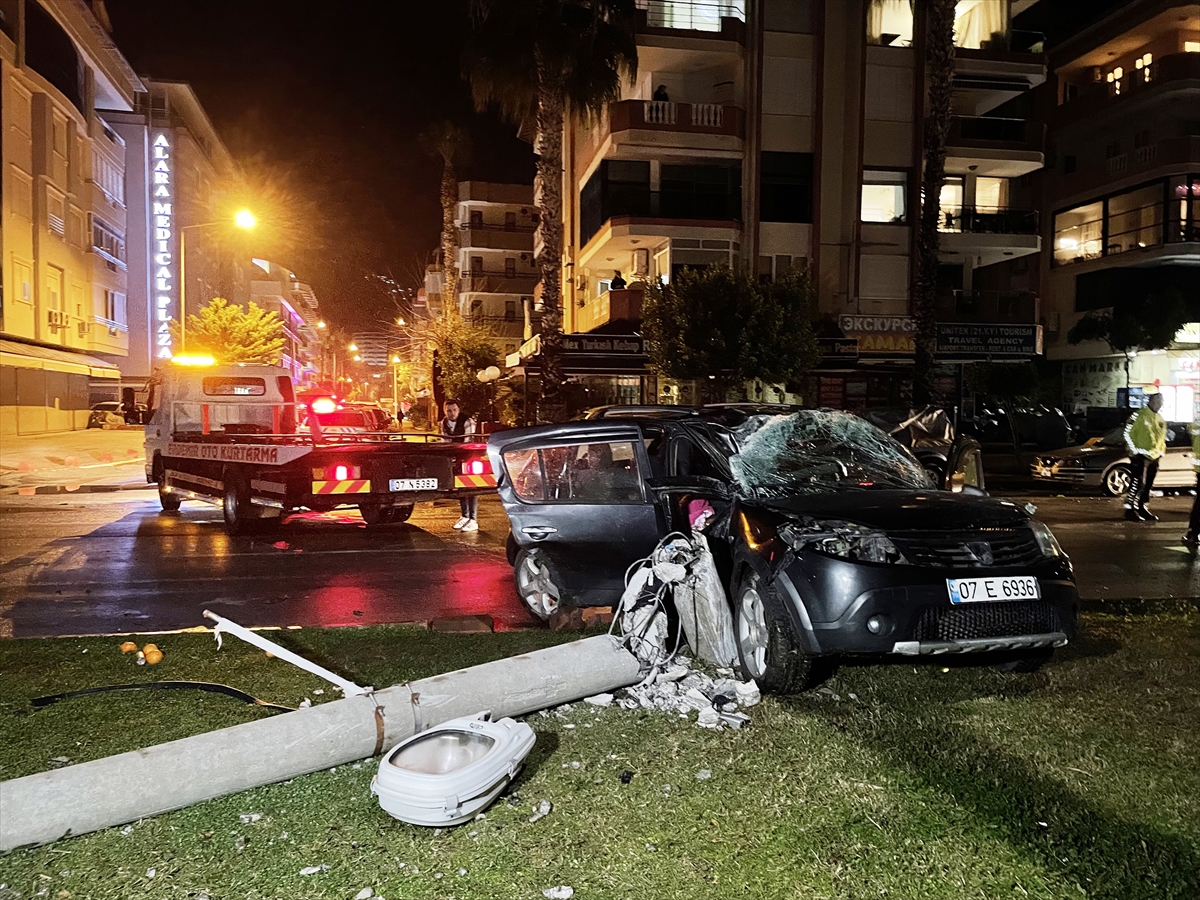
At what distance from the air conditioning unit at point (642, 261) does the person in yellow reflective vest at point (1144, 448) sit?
Answer: 63.7 feet

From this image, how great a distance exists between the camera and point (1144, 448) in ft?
42.4

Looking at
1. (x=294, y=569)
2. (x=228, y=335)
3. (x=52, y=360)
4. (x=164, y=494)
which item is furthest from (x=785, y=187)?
(x=52, y=360)

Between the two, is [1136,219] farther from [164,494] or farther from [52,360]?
[52,360]

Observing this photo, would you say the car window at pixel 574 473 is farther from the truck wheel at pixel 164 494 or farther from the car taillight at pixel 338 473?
the truck wheel at pixel 164 494

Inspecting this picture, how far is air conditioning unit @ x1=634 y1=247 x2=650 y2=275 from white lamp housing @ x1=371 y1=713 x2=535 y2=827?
27.9 metres

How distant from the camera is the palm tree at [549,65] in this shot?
22.2 m

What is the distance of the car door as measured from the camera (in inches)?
249

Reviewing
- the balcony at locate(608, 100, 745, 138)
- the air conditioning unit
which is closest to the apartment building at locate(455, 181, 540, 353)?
the air conditioning unit

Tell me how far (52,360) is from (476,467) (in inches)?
1444

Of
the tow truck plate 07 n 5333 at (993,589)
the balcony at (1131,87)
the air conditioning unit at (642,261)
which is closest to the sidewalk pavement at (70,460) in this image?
the air conditioning unit at (642,261)

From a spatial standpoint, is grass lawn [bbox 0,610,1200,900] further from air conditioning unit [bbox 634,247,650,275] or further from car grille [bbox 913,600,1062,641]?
air conditioning unit [bbox 634,247,650,275]

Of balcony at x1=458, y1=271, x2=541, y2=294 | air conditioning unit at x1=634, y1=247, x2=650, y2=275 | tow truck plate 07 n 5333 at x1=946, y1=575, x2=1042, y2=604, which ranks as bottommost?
tow truck plate 07 n 5333 at x1=946, y1=575, x2=1042, y2=604

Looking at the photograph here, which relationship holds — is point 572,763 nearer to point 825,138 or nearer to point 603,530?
point 603,530

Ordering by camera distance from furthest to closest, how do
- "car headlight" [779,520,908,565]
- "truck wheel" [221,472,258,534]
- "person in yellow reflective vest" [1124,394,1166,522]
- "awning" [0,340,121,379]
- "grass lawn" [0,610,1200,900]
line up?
"awning" [0,340,121,379], "person in yellow reflective vest" [1124,394,1166,522], "truck wheel" [221,472,258,534], "car headlight" [779,520,908,565], "grass lawn" [0,610,1200,900]
